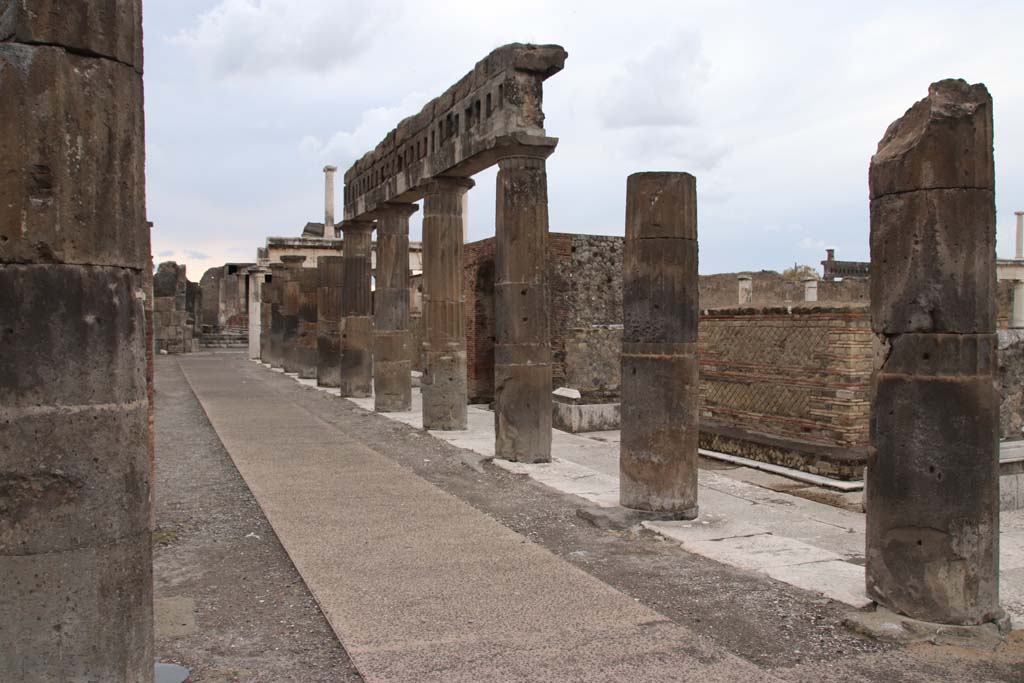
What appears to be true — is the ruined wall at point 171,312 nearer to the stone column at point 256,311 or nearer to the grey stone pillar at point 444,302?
the stone column at point 256,311

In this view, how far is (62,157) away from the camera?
10.3ft

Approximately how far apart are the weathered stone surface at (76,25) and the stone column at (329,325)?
17.6m

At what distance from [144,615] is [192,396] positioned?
1586cm

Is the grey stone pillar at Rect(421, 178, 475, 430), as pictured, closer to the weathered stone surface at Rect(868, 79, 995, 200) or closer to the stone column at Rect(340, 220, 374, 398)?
the stone column at Rect(340, 220, 374, 398)

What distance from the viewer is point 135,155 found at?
3357 millimetres

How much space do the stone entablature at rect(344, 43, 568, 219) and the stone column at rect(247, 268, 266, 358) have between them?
20.5 meters

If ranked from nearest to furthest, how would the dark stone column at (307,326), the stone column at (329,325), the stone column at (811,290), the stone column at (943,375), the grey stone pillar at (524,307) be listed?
1. the stone column at (943,375)
2. the grey stone pillar at (524,307)
3. the stone column at (329,325)
4. the dark stone column at (307,326)
5. the stone column at (811,290)

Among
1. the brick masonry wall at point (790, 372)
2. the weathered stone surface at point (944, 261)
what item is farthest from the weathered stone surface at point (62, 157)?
the brick masonry wall at point (790, 372)

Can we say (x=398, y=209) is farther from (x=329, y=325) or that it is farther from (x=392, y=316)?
(x=329, y=325)

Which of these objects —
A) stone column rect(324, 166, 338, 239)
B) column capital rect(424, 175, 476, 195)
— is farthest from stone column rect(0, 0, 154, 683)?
stone column rect(324, 166, 338, 239)

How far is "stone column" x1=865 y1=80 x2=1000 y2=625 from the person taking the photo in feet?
15.7

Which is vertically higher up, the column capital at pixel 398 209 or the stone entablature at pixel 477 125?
the stone entablature at pixel 477 125

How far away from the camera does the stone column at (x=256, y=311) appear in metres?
34.3

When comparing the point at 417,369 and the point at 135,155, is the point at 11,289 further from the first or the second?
the point at 417,369
